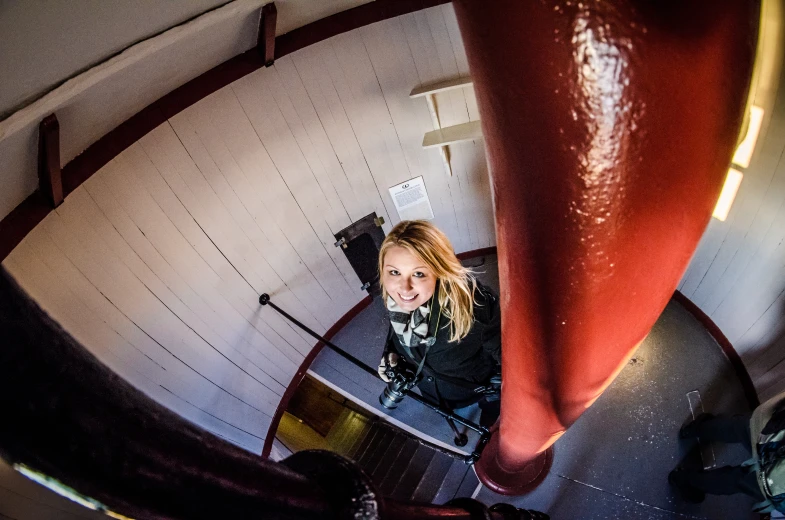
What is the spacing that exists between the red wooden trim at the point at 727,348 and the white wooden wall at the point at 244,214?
1.80 m

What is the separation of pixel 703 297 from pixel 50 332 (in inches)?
150

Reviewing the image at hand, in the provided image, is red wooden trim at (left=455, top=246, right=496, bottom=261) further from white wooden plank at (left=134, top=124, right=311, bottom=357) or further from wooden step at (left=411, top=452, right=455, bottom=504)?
white wooden plank at (left=134, top=124, right=311, bottom=357)

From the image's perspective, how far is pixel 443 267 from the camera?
2051 millimetres

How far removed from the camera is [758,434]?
197 centimetres

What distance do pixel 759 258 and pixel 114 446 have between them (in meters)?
3.31

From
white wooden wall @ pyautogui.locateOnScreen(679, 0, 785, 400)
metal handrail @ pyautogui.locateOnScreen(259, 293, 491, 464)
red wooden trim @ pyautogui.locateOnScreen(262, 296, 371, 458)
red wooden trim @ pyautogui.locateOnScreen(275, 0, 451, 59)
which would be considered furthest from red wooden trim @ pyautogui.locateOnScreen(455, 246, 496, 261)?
red wooden trim @ pyautogui.locateOnScreen(275, 0, 451, 59)

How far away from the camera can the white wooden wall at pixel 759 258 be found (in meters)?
2.11

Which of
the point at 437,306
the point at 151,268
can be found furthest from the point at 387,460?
the point at 151,268

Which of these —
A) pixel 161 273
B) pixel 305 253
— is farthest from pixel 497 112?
pixel 305 253

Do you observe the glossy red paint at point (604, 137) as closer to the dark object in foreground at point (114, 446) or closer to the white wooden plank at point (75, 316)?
the dark object in foreground at point (114, 446)

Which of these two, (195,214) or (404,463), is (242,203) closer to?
(195,214)

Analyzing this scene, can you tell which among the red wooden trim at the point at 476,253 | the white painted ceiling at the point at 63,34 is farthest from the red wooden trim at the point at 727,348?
the white painted ceiling at the point at 63,34

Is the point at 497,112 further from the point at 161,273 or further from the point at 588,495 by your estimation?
the point at 588,495

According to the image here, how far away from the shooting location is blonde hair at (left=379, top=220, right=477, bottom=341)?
6.58ft
